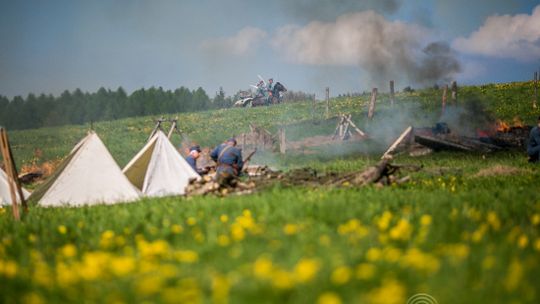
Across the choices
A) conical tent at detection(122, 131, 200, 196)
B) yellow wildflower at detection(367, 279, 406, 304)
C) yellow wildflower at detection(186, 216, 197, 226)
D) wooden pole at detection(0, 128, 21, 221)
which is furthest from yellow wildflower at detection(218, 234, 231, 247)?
conical tent at detection(122, 131, 200, 196)

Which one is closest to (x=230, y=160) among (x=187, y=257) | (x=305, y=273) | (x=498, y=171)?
(x=498, y=171)

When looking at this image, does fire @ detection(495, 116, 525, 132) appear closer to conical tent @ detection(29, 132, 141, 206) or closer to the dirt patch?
the dirt patch

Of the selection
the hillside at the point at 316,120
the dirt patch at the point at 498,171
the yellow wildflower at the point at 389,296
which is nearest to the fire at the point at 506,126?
the hillside at the point at 316,120

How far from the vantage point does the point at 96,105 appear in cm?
10862

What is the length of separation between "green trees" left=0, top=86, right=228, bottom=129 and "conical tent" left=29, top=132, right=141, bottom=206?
84.8 m

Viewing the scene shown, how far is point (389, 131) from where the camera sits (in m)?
26.1

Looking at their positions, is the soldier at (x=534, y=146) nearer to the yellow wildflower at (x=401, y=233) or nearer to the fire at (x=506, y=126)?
the fire at (x=506, y=126)

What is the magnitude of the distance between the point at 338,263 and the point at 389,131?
22368 millimetres

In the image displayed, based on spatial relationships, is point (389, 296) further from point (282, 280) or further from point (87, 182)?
point (87, 182)

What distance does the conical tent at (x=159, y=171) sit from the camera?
14.9 meters

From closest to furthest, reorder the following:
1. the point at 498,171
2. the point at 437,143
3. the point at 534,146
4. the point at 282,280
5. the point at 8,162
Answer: the point at 282,280 < the point at 8,162 < the point at 498,171 < the point at 534,146 < the point at 437,143

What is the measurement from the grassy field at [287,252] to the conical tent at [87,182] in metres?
2.28

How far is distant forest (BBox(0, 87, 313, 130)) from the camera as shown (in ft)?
335

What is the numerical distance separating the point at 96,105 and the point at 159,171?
99.4 m
